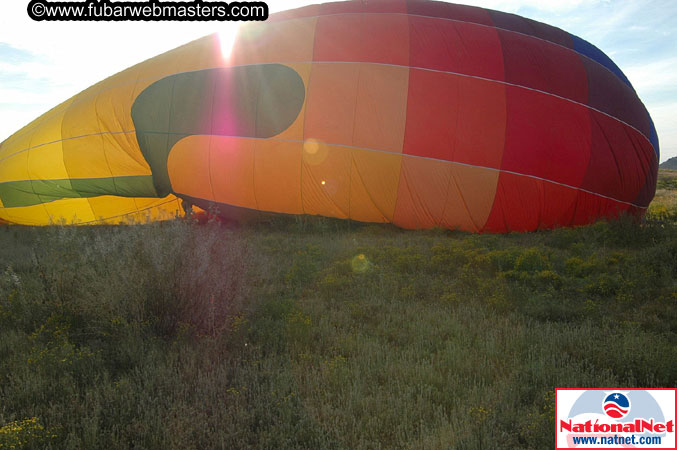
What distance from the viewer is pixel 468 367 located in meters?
3.29

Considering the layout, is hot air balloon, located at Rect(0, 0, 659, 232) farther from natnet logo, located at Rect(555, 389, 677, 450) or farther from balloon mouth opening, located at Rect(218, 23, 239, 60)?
natnet logo, located at Rect(555, 389, 677, 450)

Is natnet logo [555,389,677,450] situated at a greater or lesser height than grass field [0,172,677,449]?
lesser

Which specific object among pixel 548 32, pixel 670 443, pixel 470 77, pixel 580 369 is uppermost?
pixel 548 32

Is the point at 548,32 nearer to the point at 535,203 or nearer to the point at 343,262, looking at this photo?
the point at 535,203

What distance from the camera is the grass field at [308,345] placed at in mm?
2645

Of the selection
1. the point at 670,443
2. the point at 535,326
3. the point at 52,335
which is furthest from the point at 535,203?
the point at 52,335

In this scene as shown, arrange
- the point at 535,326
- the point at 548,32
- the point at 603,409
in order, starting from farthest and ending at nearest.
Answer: the point at 548,32, the point at 535,326, the point at 603,409

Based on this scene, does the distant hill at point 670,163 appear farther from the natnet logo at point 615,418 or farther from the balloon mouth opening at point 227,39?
the natnet logo at point 615,418

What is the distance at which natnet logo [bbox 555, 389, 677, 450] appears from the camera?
2592 millimetres

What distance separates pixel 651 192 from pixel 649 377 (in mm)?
8498

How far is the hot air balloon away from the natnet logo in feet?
19.4

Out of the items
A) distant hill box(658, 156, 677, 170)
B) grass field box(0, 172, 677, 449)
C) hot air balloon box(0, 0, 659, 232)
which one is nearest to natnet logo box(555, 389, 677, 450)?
grass field box(0, 172, 677, 449)

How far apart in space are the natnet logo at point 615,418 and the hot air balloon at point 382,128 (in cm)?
590

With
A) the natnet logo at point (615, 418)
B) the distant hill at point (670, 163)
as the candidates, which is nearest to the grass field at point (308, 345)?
the natnet logo at point (615, 418)
